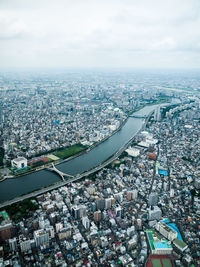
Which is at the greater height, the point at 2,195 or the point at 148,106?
the point at 148,106

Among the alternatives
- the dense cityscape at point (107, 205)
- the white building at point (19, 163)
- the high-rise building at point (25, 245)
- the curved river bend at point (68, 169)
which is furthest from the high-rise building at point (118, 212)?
the white building at point (19, 163)

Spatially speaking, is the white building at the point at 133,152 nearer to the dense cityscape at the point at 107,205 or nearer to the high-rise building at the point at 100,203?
the dense cityscape at the point at 107,205

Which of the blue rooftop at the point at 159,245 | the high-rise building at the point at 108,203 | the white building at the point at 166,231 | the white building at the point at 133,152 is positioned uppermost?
the white building at the point at 133,152

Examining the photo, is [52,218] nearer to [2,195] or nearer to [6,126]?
[2,195]

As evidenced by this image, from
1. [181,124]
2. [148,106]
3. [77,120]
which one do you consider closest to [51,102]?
[77,120]

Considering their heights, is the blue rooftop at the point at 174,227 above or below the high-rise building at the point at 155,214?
below

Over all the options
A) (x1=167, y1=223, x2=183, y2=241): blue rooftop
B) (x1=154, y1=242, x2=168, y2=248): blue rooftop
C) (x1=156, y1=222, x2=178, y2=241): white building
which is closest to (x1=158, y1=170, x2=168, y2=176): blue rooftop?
(x1=167, y1=223, x2=183, y2=241): blue rooftop

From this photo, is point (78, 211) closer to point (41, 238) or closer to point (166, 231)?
point (41, 238)

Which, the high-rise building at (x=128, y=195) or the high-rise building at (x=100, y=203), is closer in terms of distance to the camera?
the high-rise building at (x=100, y=203)
